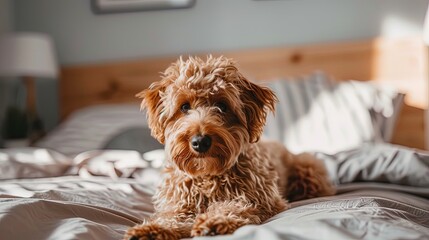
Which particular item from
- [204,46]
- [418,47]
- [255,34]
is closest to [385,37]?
[418,47]

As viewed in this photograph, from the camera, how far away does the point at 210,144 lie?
1558mm

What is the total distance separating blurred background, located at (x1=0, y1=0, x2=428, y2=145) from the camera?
Answer: 3.78 meters

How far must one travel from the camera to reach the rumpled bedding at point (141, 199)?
128 cm

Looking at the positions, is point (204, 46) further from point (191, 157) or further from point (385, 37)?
point (191, 157)

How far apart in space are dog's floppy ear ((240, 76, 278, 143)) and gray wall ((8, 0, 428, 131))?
2.21m

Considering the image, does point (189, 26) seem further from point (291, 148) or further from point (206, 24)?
point (291, 148)

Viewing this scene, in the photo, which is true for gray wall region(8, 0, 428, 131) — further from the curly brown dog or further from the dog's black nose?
the dog's black nose

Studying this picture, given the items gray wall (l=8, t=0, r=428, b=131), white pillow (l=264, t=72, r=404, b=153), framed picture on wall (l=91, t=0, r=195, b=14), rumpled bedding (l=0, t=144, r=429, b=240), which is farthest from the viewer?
framed picture on wall (l=91, t=0, r=195, b=14)

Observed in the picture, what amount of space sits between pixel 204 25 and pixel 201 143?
8.28 feet

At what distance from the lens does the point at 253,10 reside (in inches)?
154

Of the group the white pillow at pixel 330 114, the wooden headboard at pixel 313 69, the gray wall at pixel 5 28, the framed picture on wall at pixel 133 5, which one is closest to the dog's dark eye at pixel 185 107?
the white pillow at pixel 330 114

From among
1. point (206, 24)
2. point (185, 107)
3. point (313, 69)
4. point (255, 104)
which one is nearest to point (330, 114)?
point (313, 69)

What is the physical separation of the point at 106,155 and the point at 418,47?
206 centimetres

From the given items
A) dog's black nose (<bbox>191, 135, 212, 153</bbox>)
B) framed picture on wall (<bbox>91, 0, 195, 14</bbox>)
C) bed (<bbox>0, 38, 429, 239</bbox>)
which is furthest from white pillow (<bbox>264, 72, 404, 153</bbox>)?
dog's black nose (<bbox>191, 135, 212, 153</bbox>)
